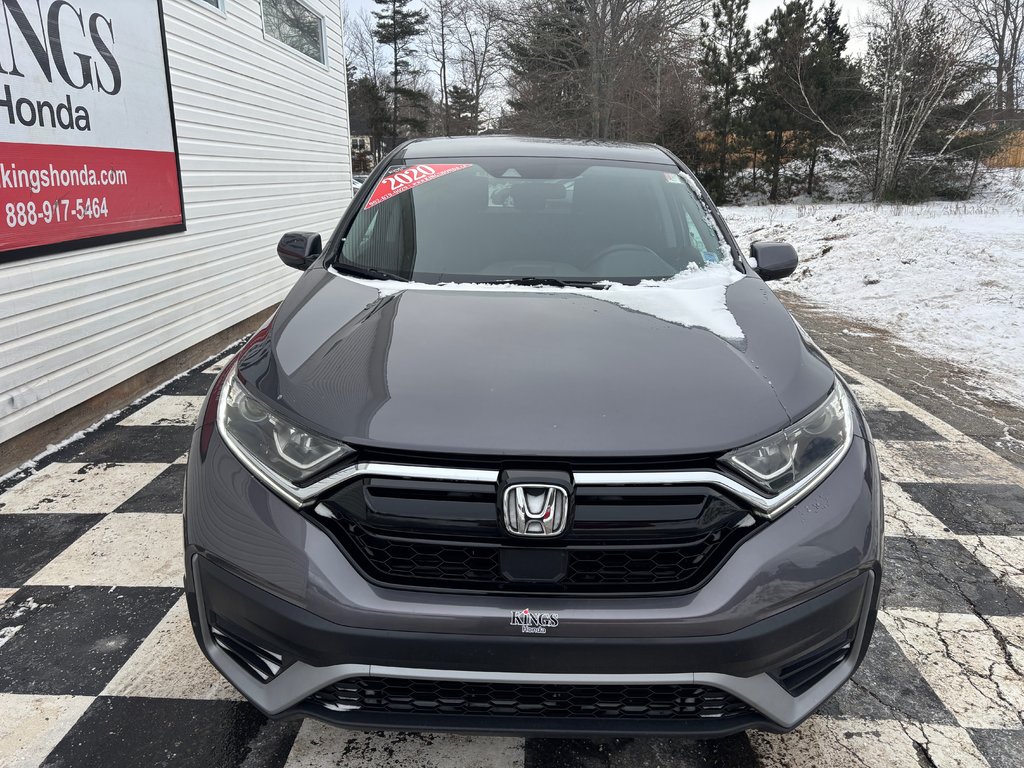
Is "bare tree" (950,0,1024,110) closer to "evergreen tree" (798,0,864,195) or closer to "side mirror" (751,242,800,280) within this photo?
"evergreen tree" (798,0,864,195)

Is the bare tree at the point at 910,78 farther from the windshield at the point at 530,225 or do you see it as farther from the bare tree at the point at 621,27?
the windshield at the point at 530,225

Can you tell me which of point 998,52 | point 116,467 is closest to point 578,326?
point 116,467

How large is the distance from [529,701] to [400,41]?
50.8 metres

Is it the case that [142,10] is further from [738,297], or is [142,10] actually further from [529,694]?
[529,694]

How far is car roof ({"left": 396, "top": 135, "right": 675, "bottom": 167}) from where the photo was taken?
2.99m

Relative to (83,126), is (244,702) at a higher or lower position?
lower

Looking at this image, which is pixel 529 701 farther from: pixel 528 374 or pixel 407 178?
pixel 407 178

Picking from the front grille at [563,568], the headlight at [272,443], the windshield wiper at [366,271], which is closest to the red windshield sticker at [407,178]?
the windshield wiper at [366,271]

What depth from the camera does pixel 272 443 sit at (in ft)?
5.16

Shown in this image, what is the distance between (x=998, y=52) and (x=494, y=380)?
114ft

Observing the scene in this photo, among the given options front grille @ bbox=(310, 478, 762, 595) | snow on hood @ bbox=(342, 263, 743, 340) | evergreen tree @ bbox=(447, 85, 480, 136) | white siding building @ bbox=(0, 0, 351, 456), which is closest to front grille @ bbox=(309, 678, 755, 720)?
front grille @ bbox=(310, 478, 762, 595)

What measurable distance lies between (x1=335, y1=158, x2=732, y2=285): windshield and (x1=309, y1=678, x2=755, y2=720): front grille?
1265 mm

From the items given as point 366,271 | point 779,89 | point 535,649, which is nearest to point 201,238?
point 366,271

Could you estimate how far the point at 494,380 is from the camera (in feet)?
5.22
